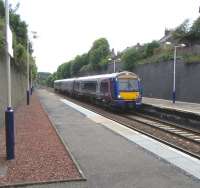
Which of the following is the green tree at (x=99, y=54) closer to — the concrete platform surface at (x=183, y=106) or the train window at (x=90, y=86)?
the train window at (x=90, y=86)

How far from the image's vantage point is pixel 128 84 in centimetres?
2772

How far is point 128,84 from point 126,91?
1.94ft

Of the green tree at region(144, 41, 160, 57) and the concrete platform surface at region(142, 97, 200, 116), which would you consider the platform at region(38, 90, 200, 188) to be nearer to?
the concrete platform surface at region(142, 97, 200, 116)

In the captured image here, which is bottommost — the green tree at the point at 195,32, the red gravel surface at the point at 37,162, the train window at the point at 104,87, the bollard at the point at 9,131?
the red gravel surface at the point at 37,162

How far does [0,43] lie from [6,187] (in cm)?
869

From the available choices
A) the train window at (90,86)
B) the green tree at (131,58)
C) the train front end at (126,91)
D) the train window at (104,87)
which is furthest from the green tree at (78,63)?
the train front end at (126,91)

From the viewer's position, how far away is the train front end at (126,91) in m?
27.1

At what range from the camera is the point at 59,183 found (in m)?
7.43

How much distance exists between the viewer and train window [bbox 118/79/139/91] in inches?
1078

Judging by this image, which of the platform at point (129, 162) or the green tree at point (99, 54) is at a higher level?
the green tree at point (99, 54)

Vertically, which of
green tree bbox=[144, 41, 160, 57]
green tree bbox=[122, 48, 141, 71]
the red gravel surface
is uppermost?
green tree bbox=[144, 41, 160, 57]

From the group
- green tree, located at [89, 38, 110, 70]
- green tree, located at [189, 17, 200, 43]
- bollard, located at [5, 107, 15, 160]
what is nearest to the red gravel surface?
bollard, located at [5, 107, 15, 160]

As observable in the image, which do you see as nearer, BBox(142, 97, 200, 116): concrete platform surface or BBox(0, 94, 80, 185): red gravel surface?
BBox(0, 94, 80, 185): red gravel surface

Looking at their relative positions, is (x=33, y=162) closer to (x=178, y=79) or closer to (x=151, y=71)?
(x=178, y=79)
